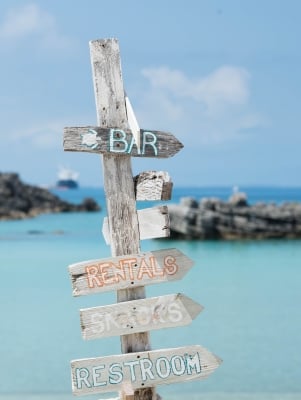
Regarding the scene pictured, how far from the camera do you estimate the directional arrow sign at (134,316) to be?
4.93 meters

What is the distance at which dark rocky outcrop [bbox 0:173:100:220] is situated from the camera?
6331 cm

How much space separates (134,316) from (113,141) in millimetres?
1035

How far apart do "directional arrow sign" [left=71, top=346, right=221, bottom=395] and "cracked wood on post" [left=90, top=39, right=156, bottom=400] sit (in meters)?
0.10

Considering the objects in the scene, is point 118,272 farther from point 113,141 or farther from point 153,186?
point 113,141

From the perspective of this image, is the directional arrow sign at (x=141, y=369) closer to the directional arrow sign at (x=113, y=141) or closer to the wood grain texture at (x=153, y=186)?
the wood grain texture at (x=153, y=186)

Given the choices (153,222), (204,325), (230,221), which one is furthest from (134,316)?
(230,221)

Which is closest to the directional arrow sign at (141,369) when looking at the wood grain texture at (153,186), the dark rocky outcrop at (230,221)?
the wood grain texture at (153,186)

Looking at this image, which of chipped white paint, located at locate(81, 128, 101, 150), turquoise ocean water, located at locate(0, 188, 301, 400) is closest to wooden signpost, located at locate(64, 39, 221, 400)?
chipped white paint, located at locate(81, 128, 101, 150)

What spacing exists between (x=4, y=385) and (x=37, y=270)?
14464 millimetres

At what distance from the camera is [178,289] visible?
1956 centimetres

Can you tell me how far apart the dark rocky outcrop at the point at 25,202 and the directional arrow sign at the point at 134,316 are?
56.2 m

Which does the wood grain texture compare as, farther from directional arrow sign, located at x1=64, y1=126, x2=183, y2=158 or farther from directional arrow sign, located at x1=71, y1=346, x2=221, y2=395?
directional arrow sign, located at x1=71, y1=346, x2=221, y2=395

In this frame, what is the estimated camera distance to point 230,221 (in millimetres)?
33594

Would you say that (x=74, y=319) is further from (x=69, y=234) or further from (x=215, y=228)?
(x=69, y=234)
